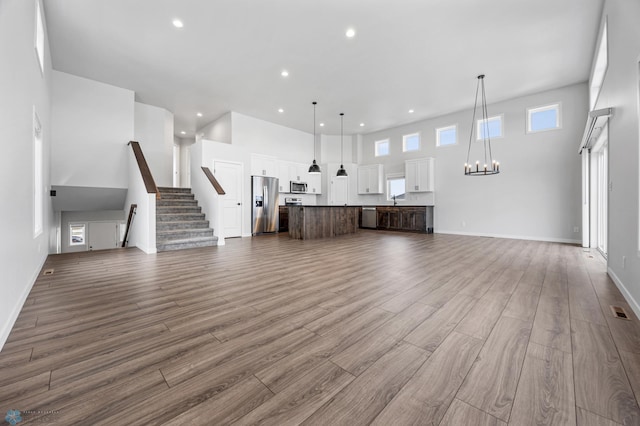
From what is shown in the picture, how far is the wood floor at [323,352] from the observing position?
44.8 inches

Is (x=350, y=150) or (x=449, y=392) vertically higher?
(x=350, y=150)

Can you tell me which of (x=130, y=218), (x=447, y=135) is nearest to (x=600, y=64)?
(x=447, y=135)

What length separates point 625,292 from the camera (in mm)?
2564

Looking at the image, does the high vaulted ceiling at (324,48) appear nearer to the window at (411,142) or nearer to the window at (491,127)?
the window at (491,127)

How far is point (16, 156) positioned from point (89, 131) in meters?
4.63

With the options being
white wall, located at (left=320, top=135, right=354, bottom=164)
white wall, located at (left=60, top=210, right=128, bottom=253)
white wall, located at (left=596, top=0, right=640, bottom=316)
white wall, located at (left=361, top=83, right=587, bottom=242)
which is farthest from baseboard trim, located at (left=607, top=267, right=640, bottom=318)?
white wall, located at (left=60, top=210, right=128, bottom=253)

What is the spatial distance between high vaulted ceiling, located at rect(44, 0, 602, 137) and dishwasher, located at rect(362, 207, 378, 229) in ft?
13.0

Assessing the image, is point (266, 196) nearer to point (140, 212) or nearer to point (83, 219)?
point (140, 212)

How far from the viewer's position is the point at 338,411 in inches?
44.2

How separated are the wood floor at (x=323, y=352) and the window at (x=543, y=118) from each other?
16.9ft

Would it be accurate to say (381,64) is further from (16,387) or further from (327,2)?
(16,387)

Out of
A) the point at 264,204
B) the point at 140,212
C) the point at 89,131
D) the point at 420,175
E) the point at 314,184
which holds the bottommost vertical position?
the point at 140,212

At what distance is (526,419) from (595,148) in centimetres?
623

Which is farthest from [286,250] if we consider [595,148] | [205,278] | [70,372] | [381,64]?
[595,148]
